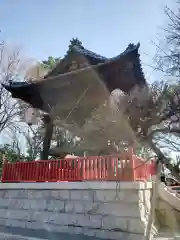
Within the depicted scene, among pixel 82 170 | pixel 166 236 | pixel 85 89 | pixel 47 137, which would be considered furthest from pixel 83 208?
pixel 85 89

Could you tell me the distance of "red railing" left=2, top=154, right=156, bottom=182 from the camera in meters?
6.08

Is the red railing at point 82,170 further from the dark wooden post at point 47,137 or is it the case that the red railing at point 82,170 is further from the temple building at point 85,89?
the temple building at point 85,89

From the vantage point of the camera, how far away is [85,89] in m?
8.25

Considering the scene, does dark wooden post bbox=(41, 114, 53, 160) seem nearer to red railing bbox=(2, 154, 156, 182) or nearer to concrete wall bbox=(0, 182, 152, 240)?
red railing bbox=(2, 154, 156, 182)

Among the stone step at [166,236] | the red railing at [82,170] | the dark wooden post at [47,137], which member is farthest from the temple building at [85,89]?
the stone step at [166,236]

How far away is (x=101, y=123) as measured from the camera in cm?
840

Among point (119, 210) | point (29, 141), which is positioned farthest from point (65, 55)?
point (29, 141)

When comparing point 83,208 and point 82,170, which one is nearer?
point 83,208

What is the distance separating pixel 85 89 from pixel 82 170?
9.72 feet

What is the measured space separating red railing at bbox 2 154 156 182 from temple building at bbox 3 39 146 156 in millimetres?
1623

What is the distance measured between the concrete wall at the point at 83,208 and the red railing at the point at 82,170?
205 millimetres

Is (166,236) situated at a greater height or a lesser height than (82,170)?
lesser

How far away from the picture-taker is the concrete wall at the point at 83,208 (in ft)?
18.5

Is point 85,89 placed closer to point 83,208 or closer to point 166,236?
point 83,208
